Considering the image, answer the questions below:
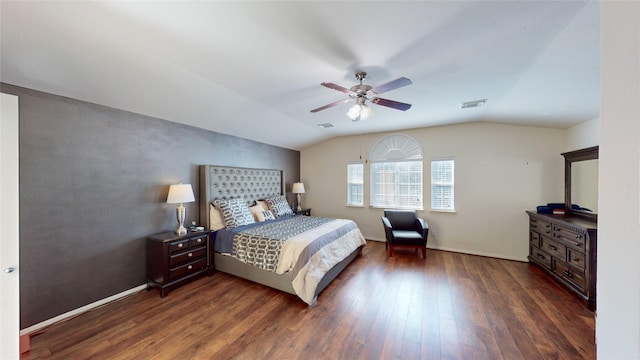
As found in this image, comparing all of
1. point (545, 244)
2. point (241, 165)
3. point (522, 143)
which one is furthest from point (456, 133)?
point (241, 165)

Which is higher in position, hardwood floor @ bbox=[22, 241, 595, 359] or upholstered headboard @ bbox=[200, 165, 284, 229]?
upholstered headboard @ bbox=[200, 165, 284, 229]

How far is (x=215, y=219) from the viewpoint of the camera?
3727 mm

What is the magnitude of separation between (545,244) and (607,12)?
13.5ft

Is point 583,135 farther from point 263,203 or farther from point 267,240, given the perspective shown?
point 263,203

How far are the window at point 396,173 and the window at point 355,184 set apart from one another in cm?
28

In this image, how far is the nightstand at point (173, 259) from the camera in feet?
9.39

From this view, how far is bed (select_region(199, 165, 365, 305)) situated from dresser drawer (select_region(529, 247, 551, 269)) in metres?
2.72

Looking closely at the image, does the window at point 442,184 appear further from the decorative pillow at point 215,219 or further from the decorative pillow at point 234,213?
the decorative pillow at point 215,219

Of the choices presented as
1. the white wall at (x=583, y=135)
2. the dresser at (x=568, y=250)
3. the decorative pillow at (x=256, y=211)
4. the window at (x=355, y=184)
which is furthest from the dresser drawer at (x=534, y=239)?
the decorative pillow at (x=256, y=211)

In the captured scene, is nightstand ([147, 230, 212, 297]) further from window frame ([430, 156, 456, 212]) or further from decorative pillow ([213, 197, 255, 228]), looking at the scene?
window frame ([430, 156, 456, 212])

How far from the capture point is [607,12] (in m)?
0.62

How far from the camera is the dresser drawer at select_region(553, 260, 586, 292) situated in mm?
2666

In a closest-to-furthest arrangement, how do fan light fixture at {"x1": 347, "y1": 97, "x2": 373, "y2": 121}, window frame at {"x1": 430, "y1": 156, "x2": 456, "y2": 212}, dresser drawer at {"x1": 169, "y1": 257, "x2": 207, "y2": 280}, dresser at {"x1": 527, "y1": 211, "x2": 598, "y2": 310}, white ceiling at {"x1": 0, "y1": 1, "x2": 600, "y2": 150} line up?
1. white ceiling at {"x1": 0, "y1": 1, "x2": 600, "y2": 150}
2. fan light fixture at {"x1": 347, "y1": 97, "x2": 373, "y2": 121}
3. dresser at {"x1": 527, "y1": 211, "x2": 598, "y2": 310}
4. dresser drawer at {"x1": 169, "y1": 257, "x2": 207, "y2": 280}
5. window frame at {"x1": 430, "y1": 156, "x2": 456, "y2": 212}

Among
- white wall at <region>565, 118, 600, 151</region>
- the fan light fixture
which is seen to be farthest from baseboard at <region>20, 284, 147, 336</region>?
white wall at <region>565, 118, 600, 151</region>
